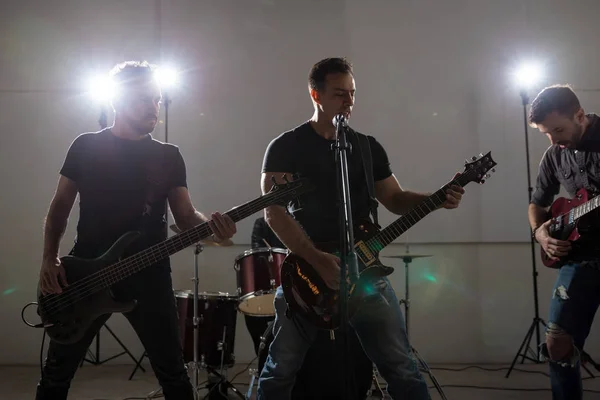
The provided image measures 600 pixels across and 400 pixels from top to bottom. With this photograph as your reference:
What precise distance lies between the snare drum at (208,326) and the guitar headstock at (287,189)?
6.88ft

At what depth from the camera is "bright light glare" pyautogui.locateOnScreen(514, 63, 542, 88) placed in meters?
6.00

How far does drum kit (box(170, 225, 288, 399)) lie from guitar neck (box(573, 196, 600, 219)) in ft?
6.78

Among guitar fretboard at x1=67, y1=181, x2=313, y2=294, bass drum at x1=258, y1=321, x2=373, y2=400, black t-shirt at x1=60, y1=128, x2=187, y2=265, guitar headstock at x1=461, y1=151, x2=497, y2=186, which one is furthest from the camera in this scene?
bass drum at x1=258, y1=321, x2=373, y2=400

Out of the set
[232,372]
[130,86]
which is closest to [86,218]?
[130,86]

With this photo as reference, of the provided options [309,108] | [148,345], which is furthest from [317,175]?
[309,108]

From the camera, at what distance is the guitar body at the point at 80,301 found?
103 inches

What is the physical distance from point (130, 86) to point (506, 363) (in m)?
4.84

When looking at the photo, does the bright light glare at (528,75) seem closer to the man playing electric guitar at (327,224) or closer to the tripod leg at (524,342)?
the tripod leg at (524,342)

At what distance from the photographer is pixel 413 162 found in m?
6.09

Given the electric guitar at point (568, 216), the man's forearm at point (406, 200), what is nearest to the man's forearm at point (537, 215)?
the electric guitar at point (568, 216)

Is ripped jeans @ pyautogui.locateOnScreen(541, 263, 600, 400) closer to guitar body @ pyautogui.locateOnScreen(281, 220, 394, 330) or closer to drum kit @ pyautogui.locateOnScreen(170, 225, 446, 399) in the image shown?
guitar body @ pyautogui.locateOnScreen(281, 220, 394, 330)

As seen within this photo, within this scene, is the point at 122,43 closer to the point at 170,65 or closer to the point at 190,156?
the point at 170,65

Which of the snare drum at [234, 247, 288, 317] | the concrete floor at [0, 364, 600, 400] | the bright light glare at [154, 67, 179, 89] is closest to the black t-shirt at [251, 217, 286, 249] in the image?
the snare drum at [234, 247, 288, 317]

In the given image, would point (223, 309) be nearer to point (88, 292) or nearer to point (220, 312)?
point (220, 312)
